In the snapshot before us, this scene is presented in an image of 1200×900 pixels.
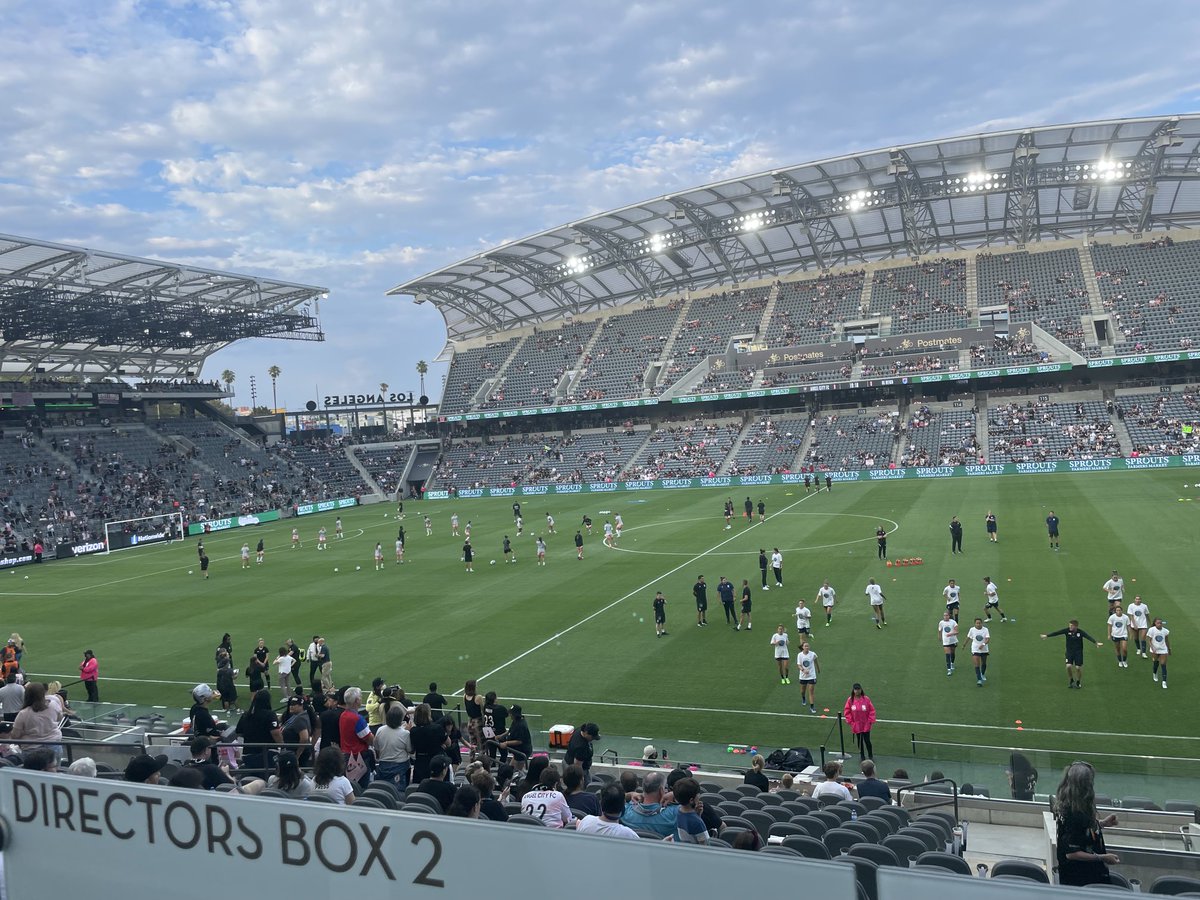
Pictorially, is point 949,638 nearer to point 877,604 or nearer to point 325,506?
point 877,604

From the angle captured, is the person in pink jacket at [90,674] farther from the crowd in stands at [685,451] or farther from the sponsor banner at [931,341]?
the sponsor banner at [931,341]

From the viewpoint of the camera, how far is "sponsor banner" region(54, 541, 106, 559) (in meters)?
47.9

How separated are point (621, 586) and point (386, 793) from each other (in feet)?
70.5

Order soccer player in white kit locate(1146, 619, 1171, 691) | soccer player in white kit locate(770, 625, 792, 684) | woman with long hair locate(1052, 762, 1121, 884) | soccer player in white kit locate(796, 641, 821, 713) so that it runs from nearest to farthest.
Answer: woman with long hair locate(1052, 762, 1121, 884), soccer player in white kit locate(1146, 619, 1171, 691), soccer player in white kit locate(796, 641, 821, 713), soccer player in white kit locate(770, 625, 792, 684)

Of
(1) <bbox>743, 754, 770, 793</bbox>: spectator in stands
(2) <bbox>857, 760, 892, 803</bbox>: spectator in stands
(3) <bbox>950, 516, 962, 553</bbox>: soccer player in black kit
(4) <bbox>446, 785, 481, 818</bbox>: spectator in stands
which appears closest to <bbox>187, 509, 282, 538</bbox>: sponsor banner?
(3) <bbox>950, 516, 962, 553</bbox>: soccer player in black kit

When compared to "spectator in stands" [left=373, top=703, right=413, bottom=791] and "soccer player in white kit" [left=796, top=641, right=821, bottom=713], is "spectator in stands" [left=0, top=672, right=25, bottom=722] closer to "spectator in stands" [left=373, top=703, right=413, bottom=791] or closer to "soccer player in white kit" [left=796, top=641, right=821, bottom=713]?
"spectator in stands" [left=373, top=703, right=413, bottom=791]

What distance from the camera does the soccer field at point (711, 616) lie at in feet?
52.3

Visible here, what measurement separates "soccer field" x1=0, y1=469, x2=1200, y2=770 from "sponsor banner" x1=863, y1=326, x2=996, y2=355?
60.2ft

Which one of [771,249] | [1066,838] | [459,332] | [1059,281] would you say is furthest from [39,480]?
[1059,281]

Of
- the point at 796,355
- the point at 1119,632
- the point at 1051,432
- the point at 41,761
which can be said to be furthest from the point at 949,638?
the point at 796,355

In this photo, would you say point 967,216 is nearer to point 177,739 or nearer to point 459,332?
point 459,332

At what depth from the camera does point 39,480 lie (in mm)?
53906

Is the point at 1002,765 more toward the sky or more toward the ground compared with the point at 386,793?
more toward the ground

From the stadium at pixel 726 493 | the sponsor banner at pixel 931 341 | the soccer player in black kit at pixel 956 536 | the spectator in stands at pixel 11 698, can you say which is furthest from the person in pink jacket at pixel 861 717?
the sponsor banner at pixel 931 341
